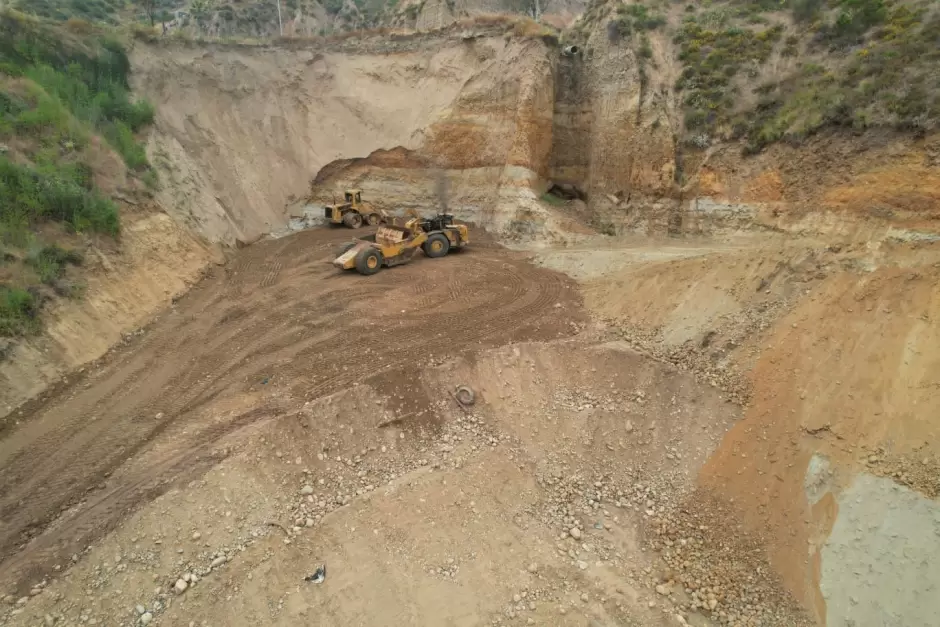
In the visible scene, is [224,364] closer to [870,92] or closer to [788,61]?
[870,92]

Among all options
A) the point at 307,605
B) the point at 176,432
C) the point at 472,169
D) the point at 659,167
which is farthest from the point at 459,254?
the point at 307,605

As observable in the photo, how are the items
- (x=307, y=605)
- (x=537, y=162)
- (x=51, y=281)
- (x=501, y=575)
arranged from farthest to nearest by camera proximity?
(x=537, y=162), (x=51, y=281), (x=501, y=575), (x=307, y=605)

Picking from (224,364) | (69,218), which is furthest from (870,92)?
(69,218)

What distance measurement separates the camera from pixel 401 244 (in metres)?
15.0

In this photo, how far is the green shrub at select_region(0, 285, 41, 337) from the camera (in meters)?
8.59

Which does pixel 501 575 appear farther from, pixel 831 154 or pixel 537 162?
pixel 537 162

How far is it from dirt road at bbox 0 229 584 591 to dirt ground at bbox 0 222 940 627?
49 millimetres

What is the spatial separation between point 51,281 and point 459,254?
418 inches

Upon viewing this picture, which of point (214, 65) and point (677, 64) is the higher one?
point (214, 65)

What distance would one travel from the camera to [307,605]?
626 centimetres

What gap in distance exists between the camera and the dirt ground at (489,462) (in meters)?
6.44

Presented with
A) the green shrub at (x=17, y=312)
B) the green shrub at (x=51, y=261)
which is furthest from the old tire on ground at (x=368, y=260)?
the green shrub at (x=17, y=312)

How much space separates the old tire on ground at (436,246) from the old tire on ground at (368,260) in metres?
1.91

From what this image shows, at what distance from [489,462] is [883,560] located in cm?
551
